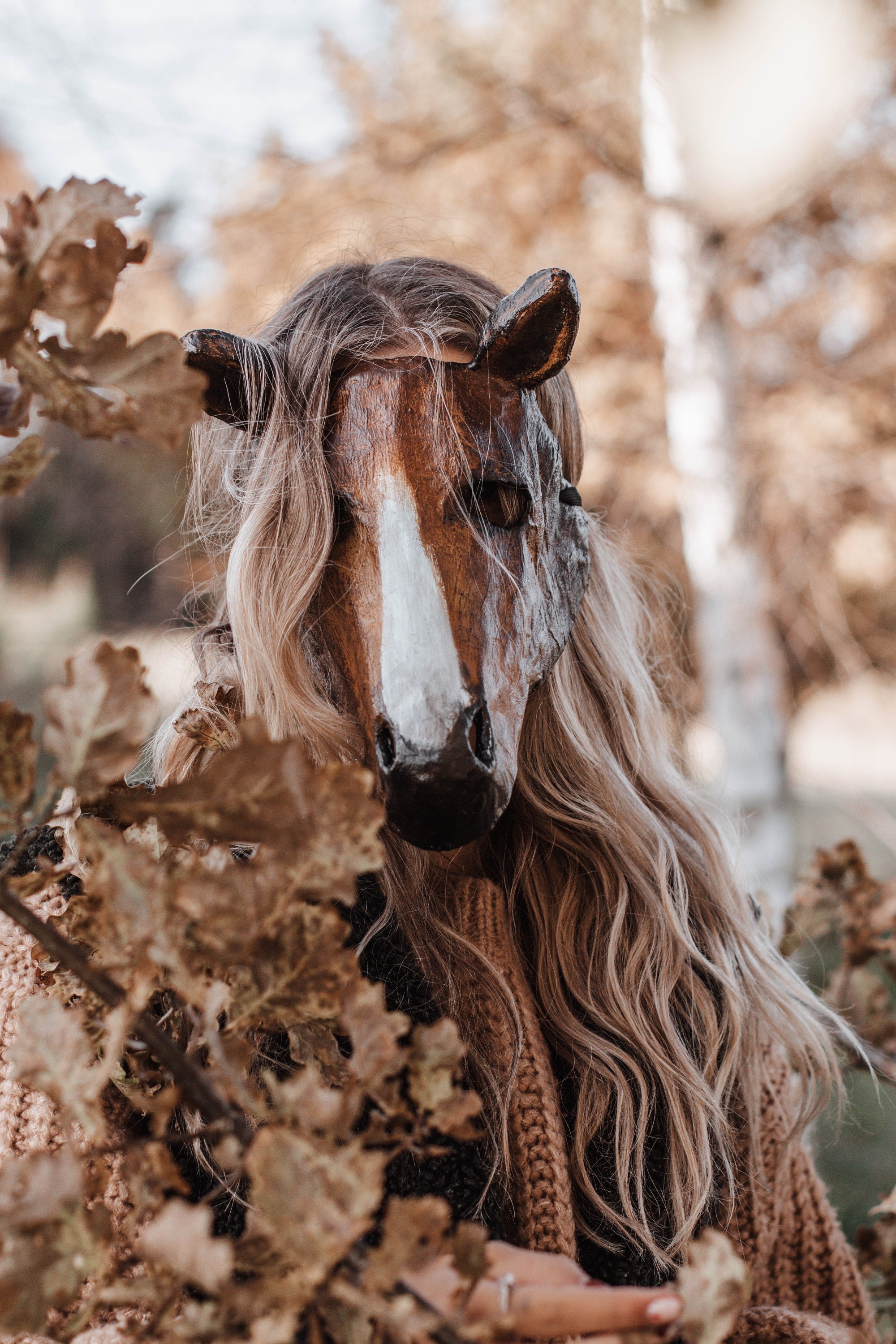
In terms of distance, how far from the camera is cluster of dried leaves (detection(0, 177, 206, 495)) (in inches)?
19.8

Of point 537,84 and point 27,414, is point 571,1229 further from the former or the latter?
point 537,84

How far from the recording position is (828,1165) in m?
1.86

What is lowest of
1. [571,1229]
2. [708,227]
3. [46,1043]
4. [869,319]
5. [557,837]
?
[571,1229]

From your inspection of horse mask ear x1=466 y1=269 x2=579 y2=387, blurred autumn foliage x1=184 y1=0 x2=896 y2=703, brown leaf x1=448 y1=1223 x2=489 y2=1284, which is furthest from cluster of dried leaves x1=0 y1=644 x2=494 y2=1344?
blurred autumn foliage x1=184 y1=0 x2=896 y2=703

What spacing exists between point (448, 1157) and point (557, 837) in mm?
406

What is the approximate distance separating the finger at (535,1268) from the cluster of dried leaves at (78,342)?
518 mm

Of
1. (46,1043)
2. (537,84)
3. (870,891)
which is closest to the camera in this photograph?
(46,1043)

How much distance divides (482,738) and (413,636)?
11cm

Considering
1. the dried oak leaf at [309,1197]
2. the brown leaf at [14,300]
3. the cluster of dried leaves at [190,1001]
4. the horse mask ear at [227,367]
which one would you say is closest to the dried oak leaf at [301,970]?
the cluster of dried leaves at [190,1001]

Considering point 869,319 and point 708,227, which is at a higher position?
point 869,319

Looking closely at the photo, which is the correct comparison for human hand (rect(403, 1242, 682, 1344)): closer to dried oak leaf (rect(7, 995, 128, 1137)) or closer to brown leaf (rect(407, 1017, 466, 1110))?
brown leaf (rect(407, 1017, 466, 1110))

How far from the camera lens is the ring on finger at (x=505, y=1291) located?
534 millimetres

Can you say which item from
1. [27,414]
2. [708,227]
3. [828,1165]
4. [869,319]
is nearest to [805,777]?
[869,319]

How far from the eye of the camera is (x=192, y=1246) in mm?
405
